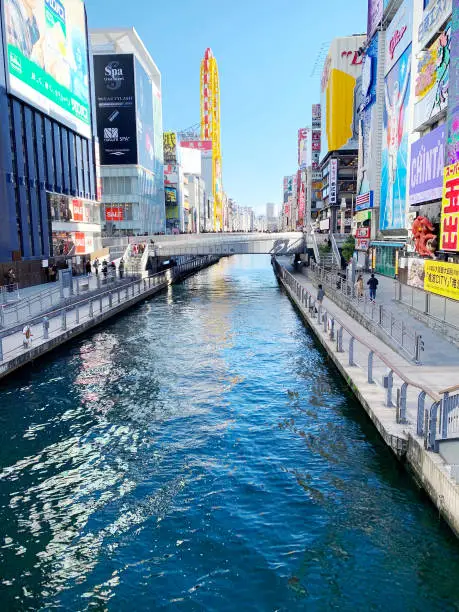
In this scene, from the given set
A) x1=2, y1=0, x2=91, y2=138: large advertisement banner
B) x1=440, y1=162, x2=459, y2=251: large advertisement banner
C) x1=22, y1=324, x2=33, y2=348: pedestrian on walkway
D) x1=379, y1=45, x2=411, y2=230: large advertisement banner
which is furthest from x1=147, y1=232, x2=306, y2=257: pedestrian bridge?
x1=440, y1=162, x2=459, y2=251: large advertisement banner

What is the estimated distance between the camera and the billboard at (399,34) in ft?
138

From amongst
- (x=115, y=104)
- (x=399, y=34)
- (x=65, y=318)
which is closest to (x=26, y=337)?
(x=65, y=318)

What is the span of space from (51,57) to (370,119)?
35.2 meters

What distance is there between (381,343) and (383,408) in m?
8.75

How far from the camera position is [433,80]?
2967 centimetres

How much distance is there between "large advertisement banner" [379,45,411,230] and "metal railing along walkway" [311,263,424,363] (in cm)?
1019

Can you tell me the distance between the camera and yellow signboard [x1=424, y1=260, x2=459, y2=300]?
19.4m

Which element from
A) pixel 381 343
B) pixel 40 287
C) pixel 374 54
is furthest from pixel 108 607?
pixel 374 54

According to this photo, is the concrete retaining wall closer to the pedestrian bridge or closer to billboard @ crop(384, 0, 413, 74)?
the pedestrian bridge

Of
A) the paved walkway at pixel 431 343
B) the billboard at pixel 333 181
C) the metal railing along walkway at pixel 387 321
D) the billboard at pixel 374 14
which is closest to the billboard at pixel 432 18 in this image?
the metal railing along walkway at pixel 387 321

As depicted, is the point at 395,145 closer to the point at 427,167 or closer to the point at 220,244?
the point at 427,167

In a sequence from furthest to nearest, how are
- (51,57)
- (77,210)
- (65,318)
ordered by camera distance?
(77,210) < (51,57) < (65,318)

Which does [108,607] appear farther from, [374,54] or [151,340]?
[374,54]

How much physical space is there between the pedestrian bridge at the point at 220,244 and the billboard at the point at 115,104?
3763cm
